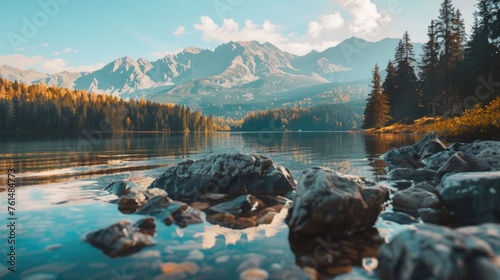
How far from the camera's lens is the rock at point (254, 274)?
5012 mm

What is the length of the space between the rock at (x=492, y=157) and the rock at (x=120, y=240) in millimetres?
15884

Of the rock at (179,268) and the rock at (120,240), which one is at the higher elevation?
the rock at (120,240)

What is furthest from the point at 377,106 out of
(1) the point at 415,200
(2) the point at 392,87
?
(1) the point at 415,200

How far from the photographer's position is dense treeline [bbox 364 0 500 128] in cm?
4653

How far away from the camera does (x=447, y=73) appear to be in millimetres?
61938

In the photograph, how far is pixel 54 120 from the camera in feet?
445

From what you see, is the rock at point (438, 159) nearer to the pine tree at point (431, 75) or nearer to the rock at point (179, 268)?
the rock at point (179, 268)

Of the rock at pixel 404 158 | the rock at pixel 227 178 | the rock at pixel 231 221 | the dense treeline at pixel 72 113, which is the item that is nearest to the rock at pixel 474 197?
the rock at pixel 231 221

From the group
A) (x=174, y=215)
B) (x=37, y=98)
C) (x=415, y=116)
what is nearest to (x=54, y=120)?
(x=37, y=98)

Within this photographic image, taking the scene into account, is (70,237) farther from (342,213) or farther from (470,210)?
(470,210)

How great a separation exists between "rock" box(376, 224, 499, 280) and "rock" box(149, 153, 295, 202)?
8.16 metres

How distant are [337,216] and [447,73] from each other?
69.7m

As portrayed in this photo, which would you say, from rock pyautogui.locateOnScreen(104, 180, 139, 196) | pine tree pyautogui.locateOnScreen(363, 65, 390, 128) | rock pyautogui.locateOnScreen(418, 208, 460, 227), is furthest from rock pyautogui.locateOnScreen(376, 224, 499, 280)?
pine tree pyautogui.locateOnScreen(363, 65, 390, 128)

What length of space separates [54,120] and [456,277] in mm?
161913
